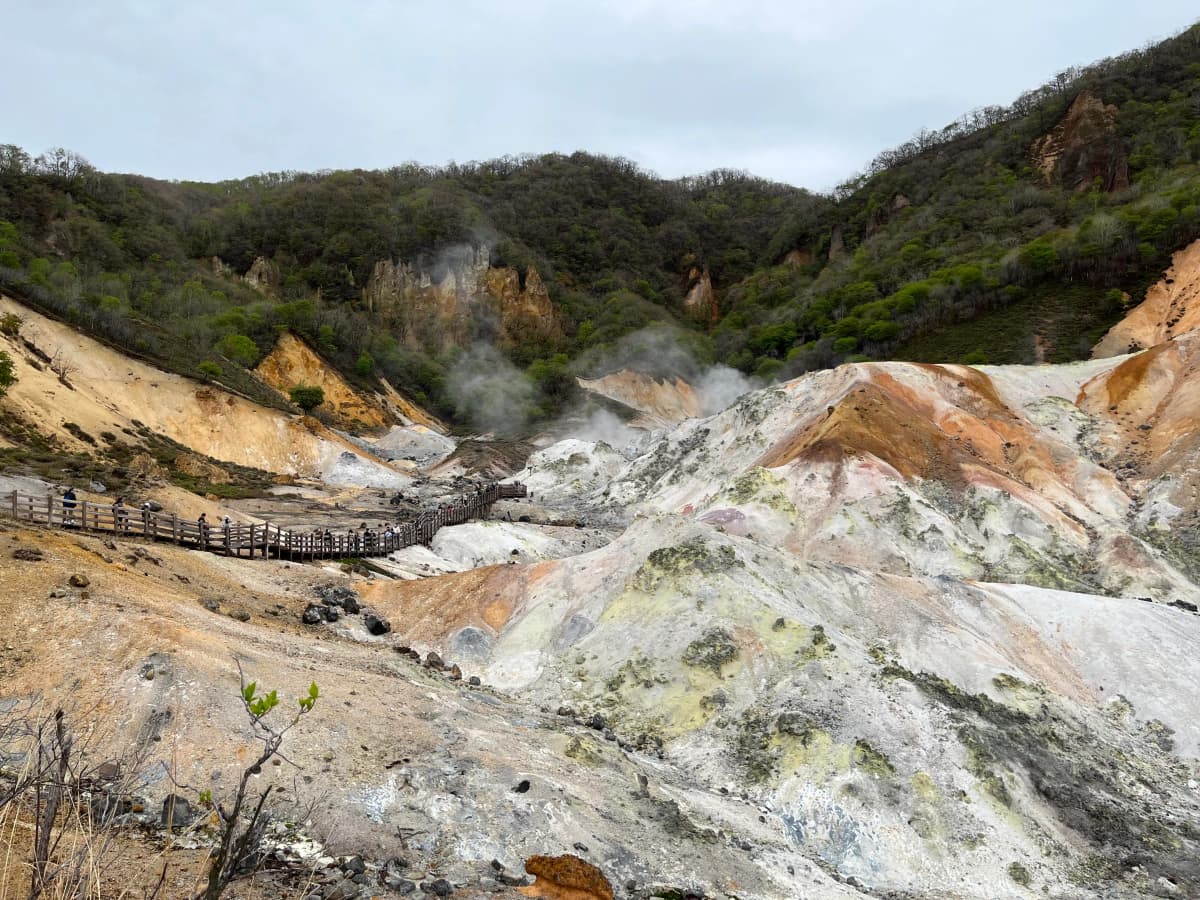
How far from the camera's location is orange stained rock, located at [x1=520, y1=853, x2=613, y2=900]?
420 inches

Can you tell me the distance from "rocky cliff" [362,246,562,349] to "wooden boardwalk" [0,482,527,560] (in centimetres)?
8847

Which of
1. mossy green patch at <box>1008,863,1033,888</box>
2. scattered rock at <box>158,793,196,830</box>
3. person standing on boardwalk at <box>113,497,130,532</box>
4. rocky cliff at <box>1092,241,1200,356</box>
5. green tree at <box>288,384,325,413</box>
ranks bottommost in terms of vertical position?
mossy green patch at <box>1008,863,1033,888</box>

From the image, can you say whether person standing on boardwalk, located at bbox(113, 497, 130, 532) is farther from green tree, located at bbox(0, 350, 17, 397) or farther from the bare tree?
the bare tree

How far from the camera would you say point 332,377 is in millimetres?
84188

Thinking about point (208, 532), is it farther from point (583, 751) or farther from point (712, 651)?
point (583, 751)

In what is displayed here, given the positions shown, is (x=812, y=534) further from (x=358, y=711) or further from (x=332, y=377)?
(x=332, y=377)

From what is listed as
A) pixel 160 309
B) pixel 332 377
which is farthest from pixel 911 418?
pixel 160 309

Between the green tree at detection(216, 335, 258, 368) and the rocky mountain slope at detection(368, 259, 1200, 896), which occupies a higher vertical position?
the green tree at detection(216, 335, 258, 368)

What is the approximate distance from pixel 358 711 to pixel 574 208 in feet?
475

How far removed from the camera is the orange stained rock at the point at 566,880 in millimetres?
10680

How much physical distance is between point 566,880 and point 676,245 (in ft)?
488

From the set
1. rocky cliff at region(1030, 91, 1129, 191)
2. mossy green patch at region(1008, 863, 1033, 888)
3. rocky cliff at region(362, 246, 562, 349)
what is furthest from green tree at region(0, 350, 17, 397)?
rocky cliff at region(1030, 91, 1129, 191)

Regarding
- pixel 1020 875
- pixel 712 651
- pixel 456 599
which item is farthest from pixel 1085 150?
pixel 1020 875

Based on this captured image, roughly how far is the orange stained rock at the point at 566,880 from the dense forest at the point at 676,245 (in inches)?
2191
